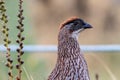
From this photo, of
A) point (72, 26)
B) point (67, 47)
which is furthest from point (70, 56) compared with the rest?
point (72, 26)

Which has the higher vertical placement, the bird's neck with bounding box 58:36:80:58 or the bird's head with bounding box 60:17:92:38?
the bird's head with bounding box 60:17:92:38

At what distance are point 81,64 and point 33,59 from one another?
3.58 meters

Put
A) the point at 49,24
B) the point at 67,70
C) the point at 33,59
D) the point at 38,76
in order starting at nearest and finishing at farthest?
the point at 67,70
the point at 38,76
the point at 33,59
the point at 49,24

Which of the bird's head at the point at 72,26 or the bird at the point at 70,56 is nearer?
the bird at the point at 70,56

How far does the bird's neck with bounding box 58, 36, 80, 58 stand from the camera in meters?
5.27

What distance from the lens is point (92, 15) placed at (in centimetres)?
1623

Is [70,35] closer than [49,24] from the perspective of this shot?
Yes

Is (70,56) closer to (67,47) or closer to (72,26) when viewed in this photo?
(67,47)

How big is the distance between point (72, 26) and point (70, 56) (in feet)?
0.78

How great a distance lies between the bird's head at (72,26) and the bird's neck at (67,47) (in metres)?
0.03

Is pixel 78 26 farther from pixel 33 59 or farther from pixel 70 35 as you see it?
pixel 33 59

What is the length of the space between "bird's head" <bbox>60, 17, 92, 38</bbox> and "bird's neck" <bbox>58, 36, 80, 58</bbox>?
0.03 metres

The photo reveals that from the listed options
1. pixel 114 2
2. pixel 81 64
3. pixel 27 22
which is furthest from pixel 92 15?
pixel 81 64

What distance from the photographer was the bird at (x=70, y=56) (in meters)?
5.00
